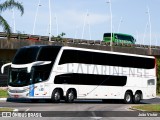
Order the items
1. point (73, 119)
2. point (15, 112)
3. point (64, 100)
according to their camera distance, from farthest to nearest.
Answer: point (64, 100), point (15, 112), point (73, 119)

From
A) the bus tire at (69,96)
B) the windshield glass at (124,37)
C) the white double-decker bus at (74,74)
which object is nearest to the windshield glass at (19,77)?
the white double-decker bus at (74,74)

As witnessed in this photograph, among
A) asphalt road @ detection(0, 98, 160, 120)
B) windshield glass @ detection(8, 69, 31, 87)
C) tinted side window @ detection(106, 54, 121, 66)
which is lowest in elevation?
asphalt road @ detection(0, 98, 160, 120)

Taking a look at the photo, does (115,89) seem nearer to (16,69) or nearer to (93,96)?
(93,96)

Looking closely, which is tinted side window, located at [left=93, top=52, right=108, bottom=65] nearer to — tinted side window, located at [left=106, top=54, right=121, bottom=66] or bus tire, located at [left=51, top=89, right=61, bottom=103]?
tinted side window, located at [left=106, top=54, right=121, bottom=66]

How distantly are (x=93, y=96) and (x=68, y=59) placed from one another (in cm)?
405

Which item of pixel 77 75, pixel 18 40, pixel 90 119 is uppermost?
pixel 18 40

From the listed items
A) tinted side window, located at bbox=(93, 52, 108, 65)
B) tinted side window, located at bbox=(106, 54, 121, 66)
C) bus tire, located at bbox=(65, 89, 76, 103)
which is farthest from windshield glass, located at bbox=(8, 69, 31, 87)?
tinted side window, located at bbox=(106, 54, 121, 66)

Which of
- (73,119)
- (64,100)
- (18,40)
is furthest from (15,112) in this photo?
(18,40)

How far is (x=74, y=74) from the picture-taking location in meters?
31.2

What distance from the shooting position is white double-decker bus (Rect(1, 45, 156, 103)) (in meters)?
29.8

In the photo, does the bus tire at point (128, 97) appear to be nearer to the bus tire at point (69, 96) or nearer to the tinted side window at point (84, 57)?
the tinted side window at point (84, 57)

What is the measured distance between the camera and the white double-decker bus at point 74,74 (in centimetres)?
2975

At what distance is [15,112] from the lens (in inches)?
810

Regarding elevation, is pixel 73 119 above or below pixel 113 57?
below
